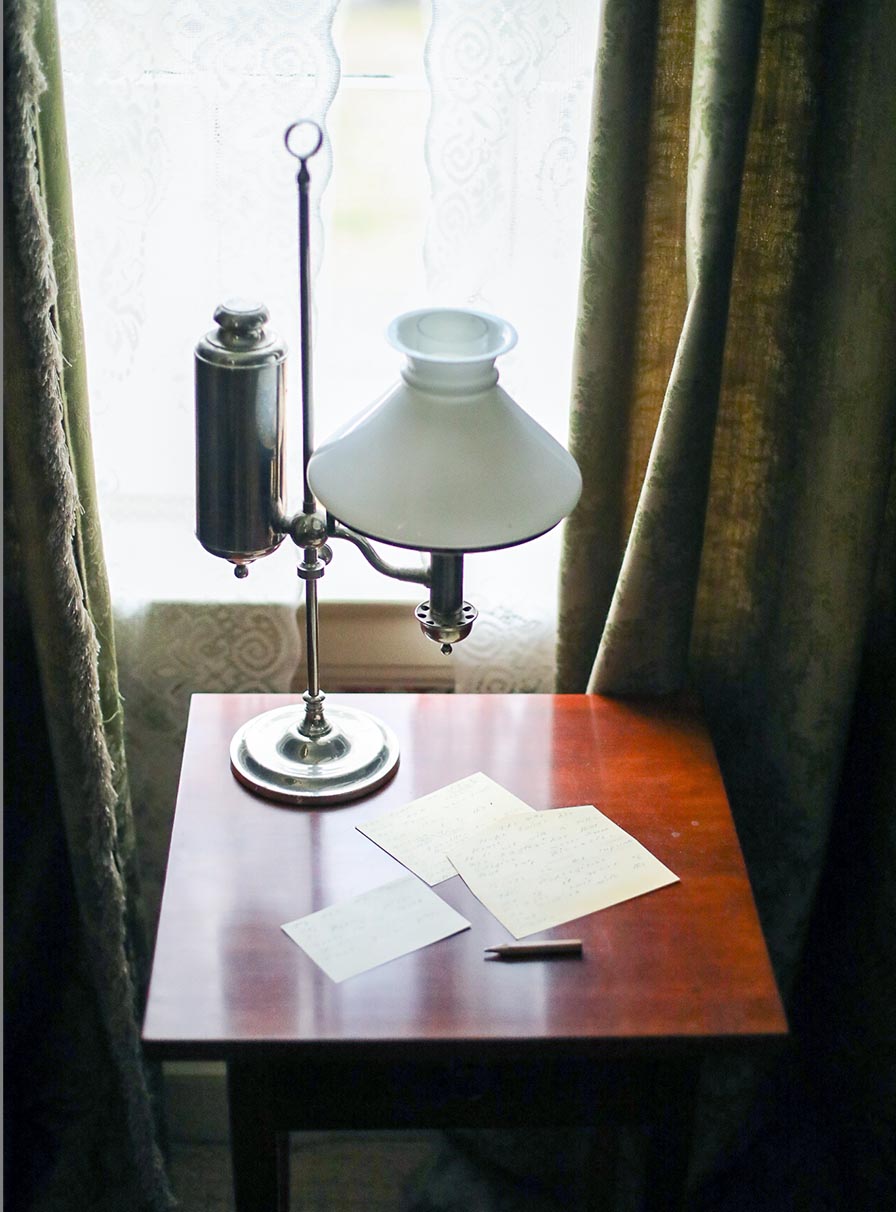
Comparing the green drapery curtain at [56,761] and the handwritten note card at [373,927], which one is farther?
the green drapery curtain at [56,761]

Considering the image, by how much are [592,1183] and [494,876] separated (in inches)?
20.5

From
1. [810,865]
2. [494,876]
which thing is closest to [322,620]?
[494,876]

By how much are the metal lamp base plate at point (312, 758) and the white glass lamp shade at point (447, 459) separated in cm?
33

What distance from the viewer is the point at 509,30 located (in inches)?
52.6

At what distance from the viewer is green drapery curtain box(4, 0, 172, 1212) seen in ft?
4.13

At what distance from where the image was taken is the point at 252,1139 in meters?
1.16

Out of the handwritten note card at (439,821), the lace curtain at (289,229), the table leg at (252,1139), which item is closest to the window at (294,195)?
the lace curtain at (289,229)

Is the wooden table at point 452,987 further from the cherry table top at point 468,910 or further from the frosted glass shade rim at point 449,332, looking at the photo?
the frosted glass shade rim at point 449,332

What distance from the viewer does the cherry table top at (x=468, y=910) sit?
1074mm

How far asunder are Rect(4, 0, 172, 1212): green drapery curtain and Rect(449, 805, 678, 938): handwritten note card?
0.43 metres

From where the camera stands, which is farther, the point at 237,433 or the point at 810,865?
the point at 810,865

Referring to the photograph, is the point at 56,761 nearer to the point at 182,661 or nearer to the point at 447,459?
the point at 182,661

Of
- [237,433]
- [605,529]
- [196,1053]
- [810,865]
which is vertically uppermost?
[237,433]

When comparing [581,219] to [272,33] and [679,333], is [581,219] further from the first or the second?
[272,33]
